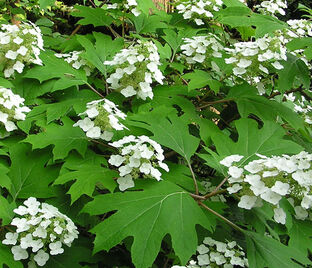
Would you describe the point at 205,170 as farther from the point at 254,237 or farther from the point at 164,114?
the point at 254,237

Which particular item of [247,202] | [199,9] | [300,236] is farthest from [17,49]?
[300,236]

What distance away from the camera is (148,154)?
185 cm

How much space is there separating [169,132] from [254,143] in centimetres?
48

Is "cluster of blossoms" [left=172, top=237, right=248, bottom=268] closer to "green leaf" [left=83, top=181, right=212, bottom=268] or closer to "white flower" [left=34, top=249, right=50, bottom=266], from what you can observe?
"green leaf" [left=83, top=181, right=212, bottom=268]

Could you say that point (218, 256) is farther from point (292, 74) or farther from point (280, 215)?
point (292, 74)

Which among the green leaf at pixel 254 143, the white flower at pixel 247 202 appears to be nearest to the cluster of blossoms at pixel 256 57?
the green leaf at pixel 254 143

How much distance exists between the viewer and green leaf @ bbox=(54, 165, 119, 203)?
1869 millimetres

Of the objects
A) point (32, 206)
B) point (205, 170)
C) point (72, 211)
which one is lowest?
point (205, 170)

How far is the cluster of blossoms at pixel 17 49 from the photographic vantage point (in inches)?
98.3

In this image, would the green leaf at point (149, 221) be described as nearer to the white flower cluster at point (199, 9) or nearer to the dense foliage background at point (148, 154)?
the dense foliage background at point (148, 154)

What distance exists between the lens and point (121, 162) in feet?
6.34

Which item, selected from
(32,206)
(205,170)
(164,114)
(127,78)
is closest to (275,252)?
(164,114)

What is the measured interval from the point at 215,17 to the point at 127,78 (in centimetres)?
124

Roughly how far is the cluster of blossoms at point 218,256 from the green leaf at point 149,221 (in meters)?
0.42
